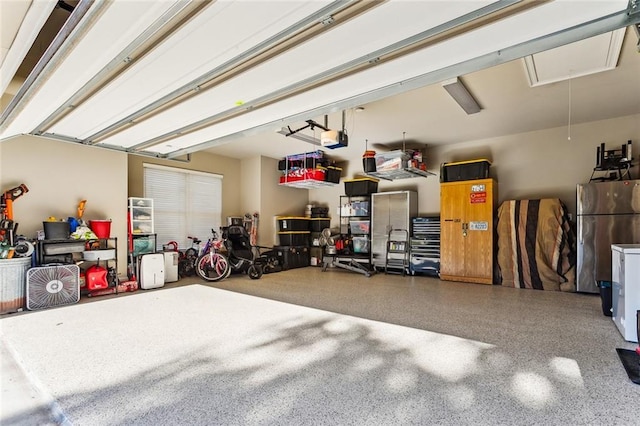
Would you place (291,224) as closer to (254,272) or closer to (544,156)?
(254,272)

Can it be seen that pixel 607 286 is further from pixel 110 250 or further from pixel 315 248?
pixel 110 250

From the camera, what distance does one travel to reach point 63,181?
5051 millimetres

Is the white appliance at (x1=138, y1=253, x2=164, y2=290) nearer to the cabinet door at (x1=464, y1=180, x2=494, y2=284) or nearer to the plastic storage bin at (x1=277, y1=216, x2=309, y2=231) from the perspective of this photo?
the plastic storage bin at (x1=277, y1=216, x2=309, y2=231)

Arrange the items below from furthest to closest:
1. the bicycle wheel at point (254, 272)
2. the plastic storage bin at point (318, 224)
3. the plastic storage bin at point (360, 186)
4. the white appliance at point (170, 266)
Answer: the plastic storage bin at point (318, 224) → the plastic storage bin at point (360, 186) → the bicycle wheel at point (254, 272) → the white appliance at point (170, 266)

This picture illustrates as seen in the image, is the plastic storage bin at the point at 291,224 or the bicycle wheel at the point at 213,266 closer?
the bicycle wheel at the point at 213,266

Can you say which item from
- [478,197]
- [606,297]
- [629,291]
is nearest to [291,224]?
[478,197]

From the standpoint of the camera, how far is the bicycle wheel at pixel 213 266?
6297 mm

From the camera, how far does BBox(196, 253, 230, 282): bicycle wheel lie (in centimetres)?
630

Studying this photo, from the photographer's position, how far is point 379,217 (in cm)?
762

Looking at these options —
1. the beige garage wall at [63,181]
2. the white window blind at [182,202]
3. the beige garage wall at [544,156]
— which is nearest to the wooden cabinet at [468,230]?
the beige garage wall at [544,156]

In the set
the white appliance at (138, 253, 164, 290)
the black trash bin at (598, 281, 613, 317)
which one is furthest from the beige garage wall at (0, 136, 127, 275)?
the black trash bin at (598, 281, 613, 317)

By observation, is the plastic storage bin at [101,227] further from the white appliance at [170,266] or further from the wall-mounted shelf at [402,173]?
the wall-mounted shelf at [402,173]

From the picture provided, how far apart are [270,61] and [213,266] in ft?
16.1

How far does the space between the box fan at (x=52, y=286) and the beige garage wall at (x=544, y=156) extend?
6.97m
